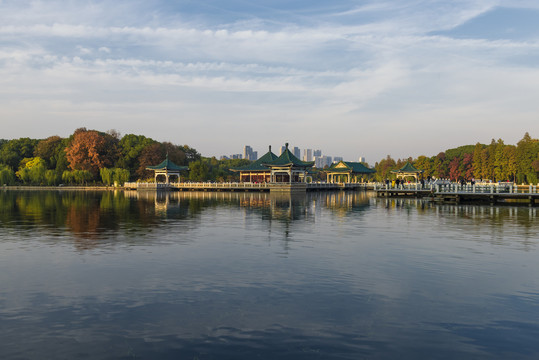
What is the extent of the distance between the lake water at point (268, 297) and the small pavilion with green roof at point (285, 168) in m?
53.9

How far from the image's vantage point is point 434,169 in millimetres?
119625

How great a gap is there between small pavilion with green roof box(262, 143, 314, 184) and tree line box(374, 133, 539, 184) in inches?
1743

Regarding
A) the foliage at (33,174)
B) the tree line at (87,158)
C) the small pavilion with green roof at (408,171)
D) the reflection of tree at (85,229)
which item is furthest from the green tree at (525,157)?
the foliage at (33,174)

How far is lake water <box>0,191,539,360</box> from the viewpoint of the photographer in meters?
7.72

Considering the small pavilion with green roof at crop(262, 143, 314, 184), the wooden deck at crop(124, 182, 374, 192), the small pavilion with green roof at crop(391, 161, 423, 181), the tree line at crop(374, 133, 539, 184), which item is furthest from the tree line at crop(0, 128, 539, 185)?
the small pavilion with green roof at crop(262, 143, 314, 184)

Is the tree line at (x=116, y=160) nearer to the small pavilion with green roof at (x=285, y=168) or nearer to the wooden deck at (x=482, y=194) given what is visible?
the small pavilion with green roof at (x=285, y=168)

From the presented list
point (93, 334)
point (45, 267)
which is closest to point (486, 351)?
point (93, 334)

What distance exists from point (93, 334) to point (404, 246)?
44.0 ft

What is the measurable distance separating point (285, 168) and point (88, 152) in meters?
51.0

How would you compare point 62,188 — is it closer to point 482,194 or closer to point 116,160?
point 116,160

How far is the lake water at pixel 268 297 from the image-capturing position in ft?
25.3

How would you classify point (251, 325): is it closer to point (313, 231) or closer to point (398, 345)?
point (398, 345)

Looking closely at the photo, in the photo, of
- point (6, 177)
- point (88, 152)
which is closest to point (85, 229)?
point (88, 152)

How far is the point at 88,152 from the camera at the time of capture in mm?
100750
